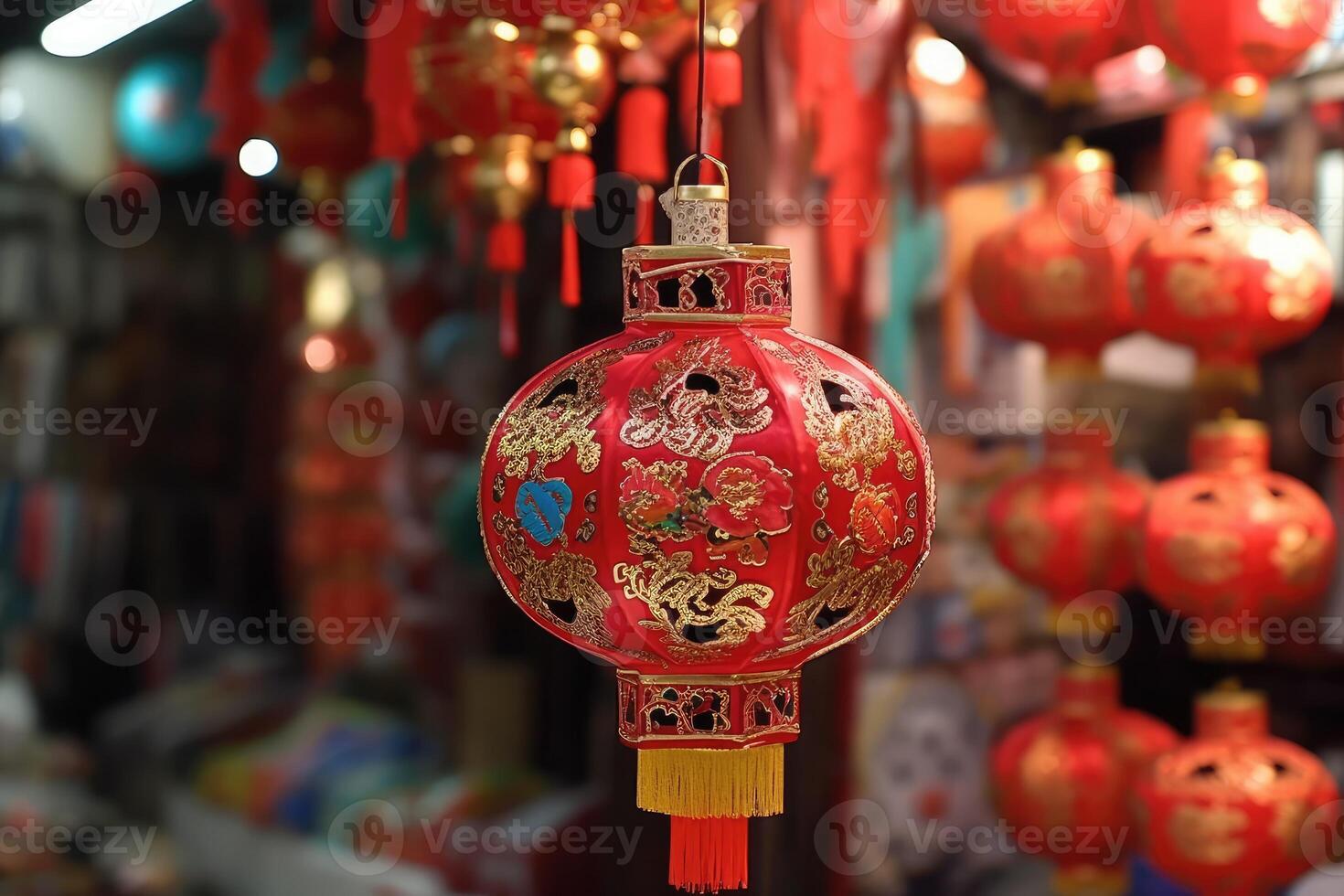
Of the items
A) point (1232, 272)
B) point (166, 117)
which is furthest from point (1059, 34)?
point (166, 117)

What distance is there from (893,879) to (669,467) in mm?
1935

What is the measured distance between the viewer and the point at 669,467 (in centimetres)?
178

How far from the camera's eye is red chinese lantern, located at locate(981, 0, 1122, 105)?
275 cm

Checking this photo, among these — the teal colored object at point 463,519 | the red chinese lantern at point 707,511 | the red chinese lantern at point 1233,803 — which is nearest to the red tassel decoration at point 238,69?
the teal colored object at point 463,519

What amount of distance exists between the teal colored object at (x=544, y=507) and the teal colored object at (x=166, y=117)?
7.73ft

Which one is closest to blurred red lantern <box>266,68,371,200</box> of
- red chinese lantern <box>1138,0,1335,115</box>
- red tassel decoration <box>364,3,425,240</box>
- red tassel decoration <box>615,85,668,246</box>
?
red tassel decoration <box>364,3,425,240</box>

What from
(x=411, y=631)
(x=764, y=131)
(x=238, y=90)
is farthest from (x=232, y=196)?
(x=764, y=131)

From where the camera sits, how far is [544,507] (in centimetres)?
187

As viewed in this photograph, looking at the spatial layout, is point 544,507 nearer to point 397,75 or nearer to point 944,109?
point 397,75

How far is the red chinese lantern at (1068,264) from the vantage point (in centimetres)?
281

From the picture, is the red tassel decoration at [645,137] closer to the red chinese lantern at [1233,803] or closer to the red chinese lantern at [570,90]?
the red chinese lantern at [570,90]

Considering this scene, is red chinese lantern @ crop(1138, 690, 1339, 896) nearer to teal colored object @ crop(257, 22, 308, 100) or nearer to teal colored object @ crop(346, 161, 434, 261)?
teal colored object @ crop(346, 161, 434, 261)

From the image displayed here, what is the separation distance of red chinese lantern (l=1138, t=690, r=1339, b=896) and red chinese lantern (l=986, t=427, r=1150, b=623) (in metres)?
0.31

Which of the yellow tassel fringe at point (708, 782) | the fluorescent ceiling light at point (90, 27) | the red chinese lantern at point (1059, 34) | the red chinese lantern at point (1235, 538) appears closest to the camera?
the yellow tassel fringe at point (708, 782)
